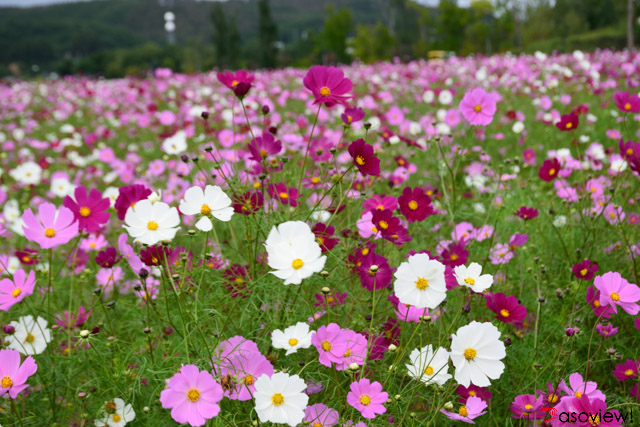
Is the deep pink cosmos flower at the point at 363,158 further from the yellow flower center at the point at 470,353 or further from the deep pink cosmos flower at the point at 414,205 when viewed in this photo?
the yellow flower center at the point at 470,353

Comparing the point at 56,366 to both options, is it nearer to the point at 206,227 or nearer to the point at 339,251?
the point at 206,227

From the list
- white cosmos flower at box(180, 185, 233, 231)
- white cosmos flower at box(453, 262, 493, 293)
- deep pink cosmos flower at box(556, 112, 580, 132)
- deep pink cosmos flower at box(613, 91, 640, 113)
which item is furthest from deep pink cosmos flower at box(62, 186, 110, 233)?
deep pink cosmos flower at box(613, 91, 640, 113)

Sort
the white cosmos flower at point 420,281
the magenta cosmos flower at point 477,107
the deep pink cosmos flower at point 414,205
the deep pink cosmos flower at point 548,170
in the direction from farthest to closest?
the deep pink cosmos flower at point 548,170 < the magenta cosmos flower at point 477,107 < the deep pink cosmos flower at point 414,205 < the white cosmos flower at point 420,281

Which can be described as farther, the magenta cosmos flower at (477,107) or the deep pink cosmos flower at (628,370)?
the magenta cosmos flower at (477,107)

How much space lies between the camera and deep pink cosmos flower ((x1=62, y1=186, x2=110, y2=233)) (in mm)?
1240

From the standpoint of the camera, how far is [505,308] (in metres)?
1.23

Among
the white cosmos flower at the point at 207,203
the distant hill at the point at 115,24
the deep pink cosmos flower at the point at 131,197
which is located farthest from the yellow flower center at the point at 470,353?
the distant hill at the point at 115,24

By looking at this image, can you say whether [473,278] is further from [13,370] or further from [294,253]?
[13,370]

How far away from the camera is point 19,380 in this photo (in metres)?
1.07

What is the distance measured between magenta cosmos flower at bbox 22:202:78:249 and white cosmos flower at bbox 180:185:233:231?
0.33m

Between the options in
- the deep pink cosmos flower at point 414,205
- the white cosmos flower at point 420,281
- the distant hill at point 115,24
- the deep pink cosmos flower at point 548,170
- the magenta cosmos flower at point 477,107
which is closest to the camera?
the white cosmos flower at point 420,281

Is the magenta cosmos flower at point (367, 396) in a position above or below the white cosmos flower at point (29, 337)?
above

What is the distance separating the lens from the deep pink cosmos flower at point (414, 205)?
52.9 inches

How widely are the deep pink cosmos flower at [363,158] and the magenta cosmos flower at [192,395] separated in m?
0.59
